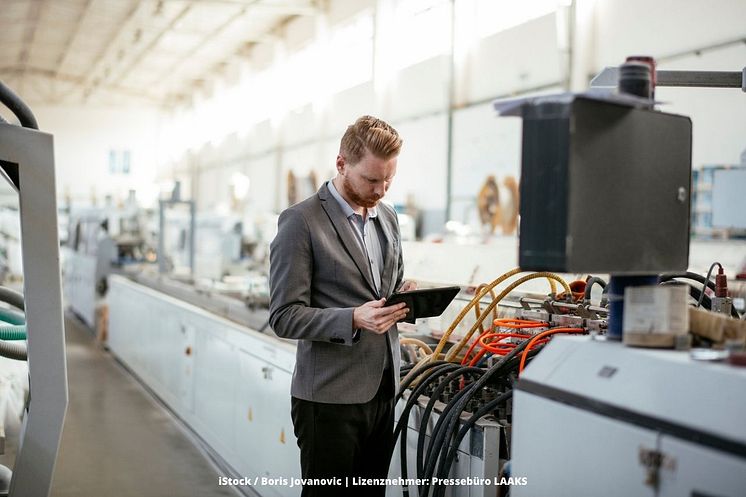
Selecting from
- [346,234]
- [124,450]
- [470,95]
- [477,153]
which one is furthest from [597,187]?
[470,95]

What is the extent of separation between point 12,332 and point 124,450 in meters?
2.32

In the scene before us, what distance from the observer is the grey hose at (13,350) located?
1.82 metres

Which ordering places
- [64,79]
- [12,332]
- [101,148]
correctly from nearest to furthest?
[12,332]
[64,79]
[101,148]

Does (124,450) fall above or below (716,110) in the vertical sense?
below

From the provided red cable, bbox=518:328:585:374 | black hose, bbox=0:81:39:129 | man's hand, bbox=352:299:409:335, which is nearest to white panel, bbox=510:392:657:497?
man's hand, bbox=352:299:409:335

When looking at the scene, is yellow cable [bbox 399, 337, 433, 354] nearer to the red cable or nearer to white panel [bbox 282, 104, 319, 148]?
the red cable

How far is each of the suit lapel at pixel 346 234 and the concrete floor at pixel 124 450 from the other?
6.53 feet

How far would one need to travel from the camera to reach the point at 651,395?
1038 millimetres

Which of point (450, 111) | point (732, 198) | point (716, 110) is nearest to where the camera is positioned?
point (732, 198)

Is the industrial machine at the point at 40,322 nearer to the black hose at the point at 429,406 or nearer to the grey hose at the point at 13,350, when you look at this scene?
the grey hose at the point at 13,350

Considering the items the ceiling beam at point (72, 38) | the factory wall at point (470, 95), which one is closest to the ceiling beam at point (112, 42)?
the ceiling beam at point (72, 38)

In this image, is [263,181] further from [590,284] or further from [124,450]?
[590,284]

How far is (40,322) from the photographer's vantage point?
4.99ft

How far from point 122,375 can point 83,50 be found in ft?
36.8
